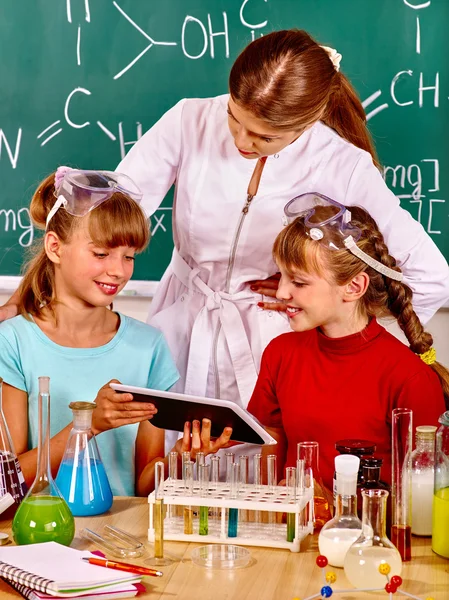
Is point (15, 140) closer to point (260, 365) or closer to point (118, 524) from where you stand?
point (260, 365)

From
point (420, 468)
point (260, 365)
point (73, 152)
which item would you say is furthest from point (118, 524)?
point (73, 152)

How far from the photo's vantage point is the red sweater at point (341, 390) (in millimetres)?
1896

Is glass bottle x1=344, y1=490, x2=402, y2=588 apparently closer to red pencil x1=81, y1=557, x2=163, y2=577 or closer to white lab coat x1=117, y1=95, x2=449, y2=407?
red pencil x1=81, y1=557, x2=163, y2=577

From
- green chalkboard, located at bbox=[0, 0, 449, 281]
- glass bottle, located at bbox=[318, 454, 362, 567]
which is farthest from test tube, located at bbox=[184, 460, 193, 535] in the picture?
green chalkboard, located at bbox=[0, 0, 449, 281]

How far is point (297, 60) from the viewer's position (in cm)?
188

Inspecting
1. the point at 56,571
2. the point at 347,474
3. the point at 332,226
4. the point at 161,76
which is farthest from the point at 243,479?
the point at 161,76

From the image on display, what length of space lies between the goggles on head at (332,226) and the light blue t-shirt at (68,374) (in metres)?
0.51

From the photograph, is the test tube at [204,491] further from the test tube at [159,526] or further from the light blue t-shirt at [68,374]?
the light blue t-shirt at [68,374]

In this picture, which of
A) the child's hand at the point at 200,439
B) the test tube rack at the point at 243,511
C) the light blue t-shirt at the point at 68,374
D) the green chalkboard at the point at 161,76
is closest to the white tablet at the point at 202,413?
the child's hand at the point at 200,439

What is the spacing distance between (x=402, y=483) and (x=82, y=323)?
0.88 metres

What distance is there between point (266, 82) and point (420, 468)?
827 mm

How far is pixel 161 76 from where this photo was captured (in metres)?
3.11

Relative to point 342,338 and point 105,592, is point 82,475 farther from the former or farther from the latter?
point 342,338

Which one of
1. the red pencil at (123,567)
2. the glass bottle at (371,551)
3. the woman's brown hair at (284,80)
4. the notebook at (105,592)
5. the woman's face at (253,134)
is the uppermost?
the woman's brown hair at (284,80)
